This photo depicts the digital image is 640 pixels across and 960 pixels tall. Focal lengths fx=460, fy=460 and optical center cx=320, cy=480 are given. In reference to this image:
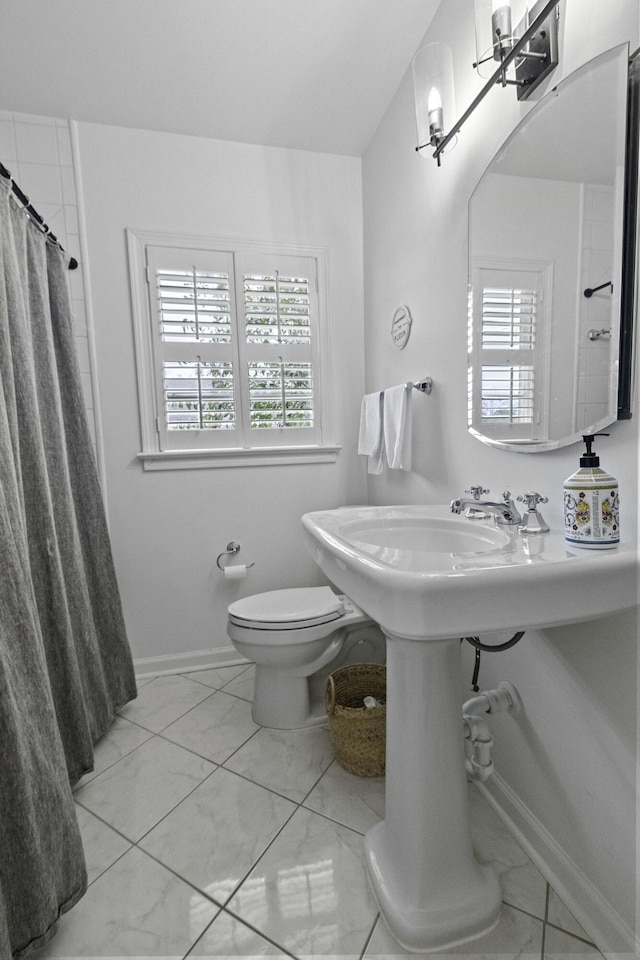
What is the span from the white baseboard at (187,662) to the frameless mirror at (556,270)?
60.8 inches

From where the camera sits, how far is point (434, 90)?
1278 millimetres

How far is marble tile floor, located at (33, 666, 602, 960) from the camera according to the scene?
947mm

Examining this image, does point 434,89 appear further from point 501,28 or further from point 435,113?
point 501,28

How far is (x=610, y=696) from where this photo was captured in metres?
0.91

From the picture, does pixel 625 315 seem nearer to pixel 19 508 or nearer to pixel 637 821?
pixel 637 821

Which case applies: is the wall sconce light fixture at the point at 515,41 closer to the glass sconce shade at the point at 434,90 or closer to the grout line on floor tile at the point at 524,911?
the glass sconce shade at the point at 434,90

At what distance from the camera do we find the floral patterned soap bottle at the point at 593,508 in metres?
0.81

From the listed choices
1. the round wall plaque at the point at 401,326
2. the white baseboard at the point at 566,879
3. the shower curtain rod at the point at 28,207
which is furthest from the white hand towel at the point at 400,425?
the shower curtain rod at the point at 28,207

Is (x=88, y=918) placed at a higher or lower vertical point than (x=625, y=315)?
lower

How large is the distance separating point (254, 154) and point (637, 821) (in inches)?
99.7

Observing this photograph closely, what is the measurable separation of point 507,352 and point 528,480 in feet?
1.11

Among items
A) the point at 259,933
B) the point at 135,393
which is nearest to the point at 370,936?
the point at 259,933

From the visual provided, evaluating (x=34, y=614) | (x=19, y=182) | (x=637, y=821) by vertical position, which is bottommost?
(x=637, y=821)

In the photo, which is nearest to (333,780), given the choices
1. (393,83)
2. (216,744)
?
(216,744)
